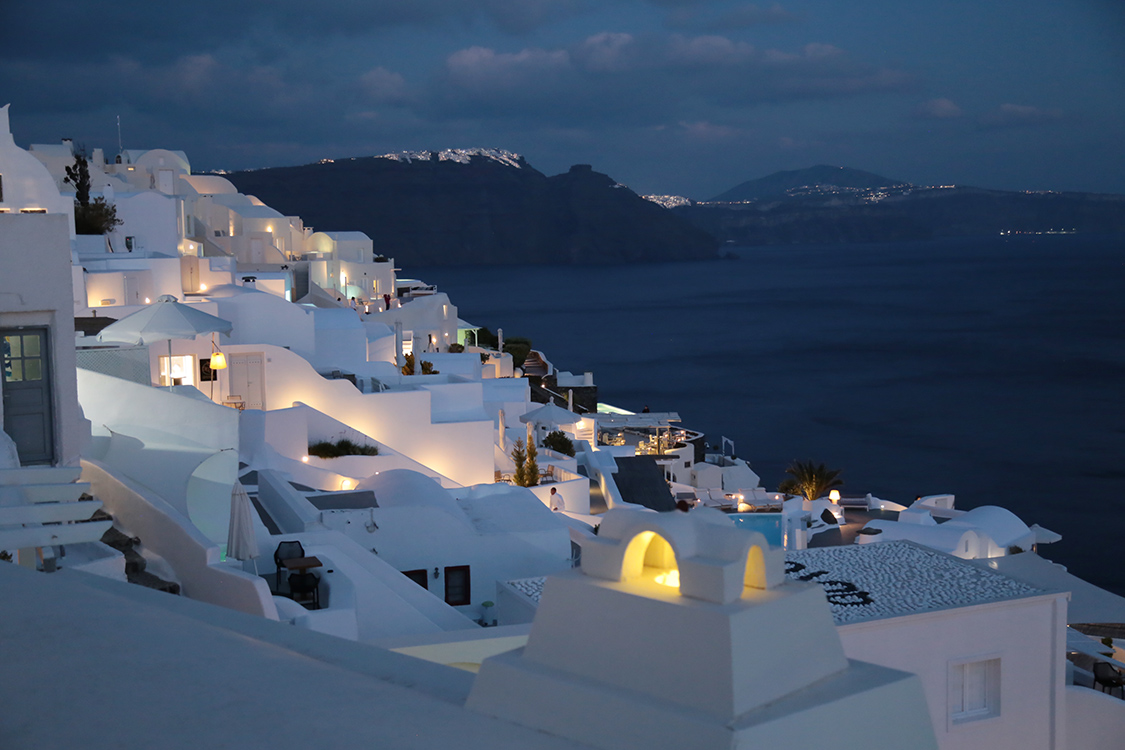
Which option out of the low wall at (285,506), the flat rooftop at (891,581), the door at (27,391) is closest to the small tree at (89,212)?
the low wall at (285,506)

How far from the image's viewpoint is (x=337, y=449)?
17891mm

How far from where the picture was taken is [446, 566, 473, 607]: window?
13.2 meters

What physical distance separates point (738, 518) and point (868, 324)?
85972 mm

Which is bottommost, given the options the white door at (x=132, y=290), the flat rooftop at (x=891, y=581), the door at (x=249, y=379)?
the flat rooftop at (x=891, y=581)

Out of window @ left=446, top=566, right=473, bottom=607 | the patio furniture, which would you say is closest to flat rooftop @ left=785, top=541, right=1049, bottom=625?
window @ left=446, top=566, right=473, bottom=607

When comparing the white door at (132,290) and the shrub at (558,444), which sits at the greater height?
the white door at (132,290)

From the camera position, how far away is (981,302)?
122m

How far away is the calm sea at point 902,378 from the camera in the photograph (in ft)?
141

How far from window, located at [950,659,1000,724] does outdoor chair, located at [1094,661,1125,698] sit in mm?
3380

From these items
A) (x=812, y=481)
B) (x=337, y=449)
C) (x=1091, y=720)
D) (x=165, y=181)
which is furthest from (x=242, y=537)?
(x=165, y=181)

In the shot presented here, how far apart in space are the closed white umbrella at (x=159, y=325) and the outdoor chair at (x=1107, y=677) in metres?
12.8

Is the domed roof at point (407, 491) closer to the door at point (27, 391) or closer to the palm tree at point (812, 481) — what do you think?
the door at point (27, 391)

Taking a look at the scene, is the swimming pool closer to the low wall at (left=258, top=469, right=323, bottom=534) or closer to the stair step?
the low wall at (left=258, top=469, right=323, bottom=534)

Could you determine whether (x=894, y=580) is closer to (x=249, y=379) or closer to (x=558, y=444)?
(x=249, y=379)
